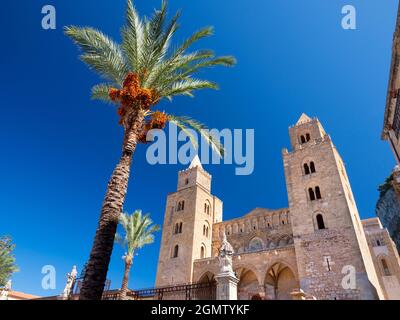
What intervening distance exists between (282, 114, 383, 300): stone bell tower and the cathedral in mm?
63

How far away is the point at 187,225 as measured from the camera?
1227 inches

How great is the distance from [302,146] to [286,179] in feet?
12.5

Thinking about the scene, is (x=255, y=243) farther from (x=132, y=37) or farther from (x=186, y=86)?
(x=132, y=37)

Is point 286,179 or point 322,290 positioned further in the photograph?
point 286,179

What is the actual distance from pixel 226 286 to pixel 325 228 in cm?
1507

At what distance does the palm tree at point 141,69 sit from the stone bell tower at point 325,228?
607 inches

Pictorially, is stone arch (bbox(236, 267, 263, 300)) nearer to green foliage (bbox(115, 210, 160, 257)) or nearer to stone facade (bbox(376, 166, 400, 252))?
green foliage (bbox(115, 210, 160, 257))

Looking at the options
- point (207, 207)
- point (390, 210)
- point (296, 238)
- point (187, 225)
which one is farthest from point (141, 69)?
point (390, 210)

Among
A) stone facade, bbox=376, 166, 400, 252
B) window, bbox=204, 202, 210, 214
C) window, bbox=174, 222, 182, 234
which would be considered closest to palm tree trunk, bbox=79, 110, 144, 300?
window, bbox=174, 222, 182, 234

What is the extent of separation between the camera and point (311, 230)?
22109 millimetres

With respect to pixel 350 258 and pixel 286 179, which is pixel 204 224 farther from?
pixel 350 258

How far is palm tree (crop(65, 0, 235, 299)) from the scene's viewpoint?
8.75 meters
